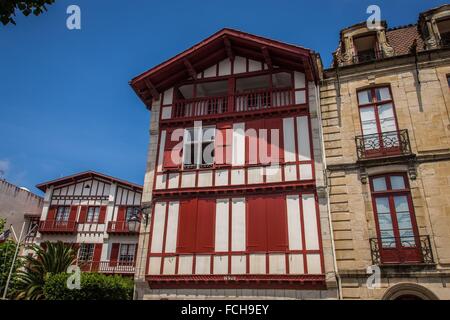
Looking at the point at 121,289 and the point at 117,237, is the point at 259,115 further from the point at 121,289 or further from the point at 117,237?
the point at 117,237

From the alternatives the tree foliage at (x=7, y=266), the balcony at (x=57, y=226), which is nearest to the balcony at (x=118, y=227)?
the balcony at (x=57, y=226)

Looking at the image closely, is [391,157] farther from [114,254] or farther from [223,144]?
[114,254]

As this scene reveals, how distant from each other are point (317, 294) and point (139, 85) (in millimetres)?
10480

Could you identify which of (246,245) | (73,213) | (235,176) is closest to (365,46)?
(235,176)

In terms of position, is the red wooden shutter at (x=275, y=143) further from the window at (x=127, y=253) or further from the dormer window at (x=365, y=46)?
the window at (x=127, y=253)

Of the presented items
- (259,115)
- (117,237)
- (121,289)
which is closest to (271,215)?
(259,115)

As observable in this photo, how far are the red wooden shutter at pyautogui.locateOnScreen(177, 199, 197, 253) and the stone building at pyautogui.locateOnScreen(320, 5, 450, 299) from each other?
188 inches

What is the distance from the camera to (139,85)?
15.1 m

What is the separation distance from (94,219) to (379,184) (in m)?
20.8

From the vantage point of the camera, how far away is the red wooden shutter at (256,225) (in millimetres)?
11906

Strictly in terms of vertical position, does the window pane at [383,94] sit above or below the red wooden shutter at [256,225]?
above

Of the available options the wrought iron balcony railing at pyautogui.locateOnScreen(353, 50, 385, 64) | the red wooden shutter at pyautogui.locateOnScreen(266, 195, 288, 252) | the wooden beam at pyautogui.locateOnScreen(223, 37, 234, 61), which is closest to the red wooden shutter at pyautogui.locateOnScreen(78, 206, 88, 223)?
the wooden beam at pyautogui.locateOnScreen(223, 37, 234, 61)

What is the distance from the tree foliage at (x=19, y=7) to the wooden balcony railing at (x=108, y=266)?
20939 mm

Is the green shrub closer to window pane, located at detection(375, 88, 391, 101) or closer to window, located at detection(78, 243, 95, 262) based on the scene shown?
window, located at detection(78, 243, 95, 262)
